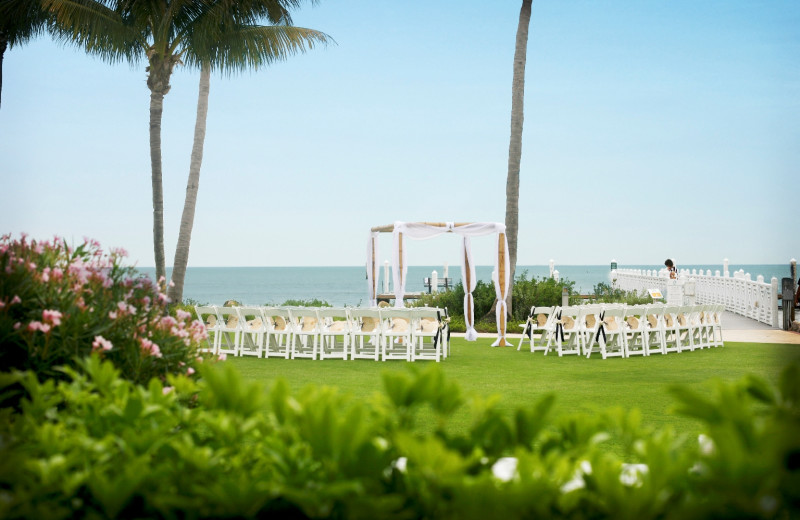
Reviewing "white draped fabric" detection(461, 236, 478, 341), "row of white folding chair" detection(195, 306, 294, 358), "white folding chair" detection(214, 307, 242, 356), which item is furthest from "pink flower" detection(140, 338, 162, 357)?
"white draped fabric" detection(461, 236, 478, 341)

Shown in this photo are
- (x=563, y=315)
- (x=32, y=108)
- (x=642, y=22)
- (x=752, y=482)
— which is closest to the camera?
(x=752, y=482)

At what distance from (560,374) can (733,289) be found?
14959 mm

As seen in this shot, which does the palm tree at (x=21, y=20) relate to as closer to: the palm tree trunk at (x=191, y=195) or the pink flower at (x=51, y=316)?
the palm tree trunk at (x=191, y=195)

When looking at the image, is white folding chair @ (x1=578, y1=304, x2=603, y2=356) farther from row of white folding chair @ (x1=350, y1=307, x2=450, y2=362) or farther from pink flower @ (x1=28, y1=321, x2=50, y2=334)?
pink flower @ (x1=28, y1=321, x2=50, y2=334)

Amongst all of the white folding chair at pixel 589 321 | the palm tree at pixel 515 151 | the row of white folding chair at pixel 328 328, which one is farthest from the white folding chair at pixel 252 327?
the palm tree at pixel 515 151

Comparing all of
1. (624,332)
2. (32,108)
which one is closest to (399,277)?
(624,332)

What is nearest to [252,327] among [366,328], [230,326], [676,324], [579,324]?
[230,326]

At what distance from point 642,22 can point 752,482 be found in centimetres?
7138

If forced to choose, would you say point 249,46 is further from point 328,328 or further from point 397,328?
point 397,328

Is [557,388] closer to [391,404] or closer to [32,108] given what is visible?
[32,108]

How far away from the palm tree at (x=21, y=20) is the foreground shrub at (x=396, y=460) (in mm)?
14276

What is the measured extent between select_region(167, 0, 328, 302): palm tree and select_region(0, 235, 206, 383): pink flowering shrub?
13664 millimetres

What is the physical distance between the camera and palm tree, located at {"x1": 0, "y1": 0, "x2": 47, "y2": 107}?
48.6 ft

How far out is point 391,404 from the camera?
5.12 feet
